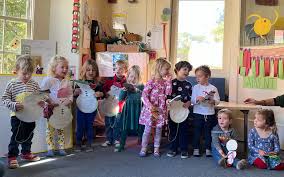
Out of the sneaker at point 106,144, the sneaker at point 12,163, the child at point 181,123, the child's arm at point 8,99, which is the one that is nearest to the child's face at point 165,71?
the child at point 181,123

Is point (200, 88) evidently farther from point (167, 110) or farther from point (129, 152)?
point (129, 152)

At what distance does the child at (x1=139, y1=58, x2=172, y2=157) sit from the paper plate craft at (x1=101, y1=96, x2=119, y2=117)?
38cm

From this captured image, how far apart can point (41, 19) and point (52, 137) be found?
6.12ft

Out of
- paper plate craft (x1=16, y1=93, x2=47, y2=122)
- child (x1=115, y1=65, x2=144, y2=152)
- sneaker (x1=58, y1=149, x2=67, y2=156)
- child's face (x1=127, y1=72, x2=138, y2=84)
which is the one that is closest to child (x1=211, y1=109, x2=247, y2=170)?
child (x1=115, y1=65, x2=144, y2=152)

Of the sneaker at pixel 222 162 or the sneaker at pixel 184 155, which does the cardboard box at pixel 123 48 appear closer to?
the sneaker at pixel 184 155

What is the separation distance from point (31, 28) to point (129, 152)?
210 cm

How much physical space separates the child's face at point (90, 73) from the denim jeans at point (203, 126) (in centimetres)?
117

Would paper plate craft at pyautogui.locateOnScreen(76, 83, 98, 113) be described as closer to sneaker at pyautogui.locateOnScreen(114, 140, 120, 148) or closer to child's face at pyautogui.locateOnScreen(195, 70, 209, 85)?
sneaker at pyautogui.locateOnScreen(114, 140, 120, 148)

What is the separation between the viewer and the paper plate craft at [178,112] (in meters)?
4.01

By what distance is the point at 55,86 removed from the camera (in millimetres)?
3797

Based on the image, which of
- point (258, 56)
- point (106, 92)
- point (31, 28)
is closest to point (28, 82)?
point (106, 92)

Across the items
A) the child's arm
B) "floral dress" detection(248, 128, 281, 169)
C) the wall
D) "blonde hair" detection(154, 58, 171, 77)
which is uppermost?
the wall

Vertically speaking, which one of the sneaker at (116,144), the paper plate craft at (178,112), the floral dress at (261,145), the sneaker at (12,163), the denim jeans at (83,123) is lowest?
the sneaker at (12,163)

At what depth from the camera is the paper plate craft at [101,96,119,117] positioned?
4.25 metres
